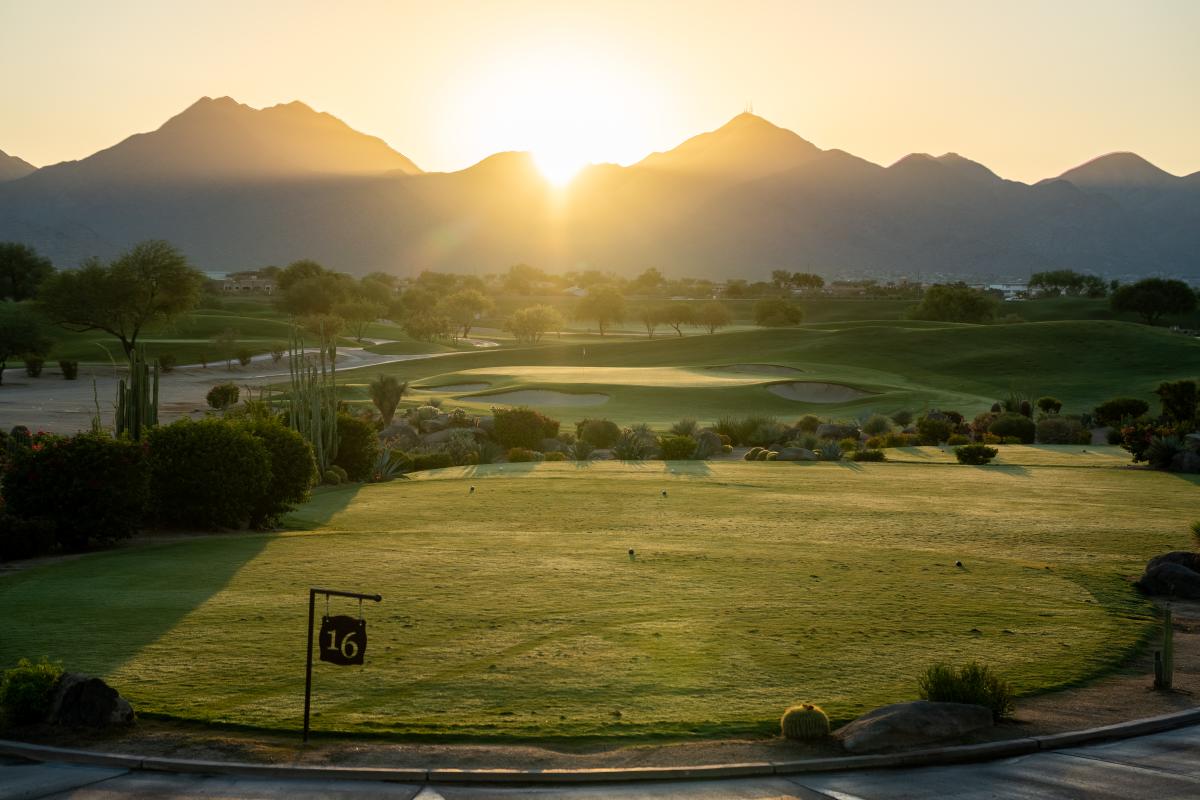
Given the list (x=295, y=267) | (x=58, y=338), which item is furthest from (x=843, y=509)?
(x=295, y=267)

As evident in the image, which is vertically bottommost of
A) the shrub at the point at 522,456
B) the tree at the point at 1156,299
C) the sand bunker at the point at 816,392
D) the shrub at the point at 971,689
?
the shrub at the point at 522,456

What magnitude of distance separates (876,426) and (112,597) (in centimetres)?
3975

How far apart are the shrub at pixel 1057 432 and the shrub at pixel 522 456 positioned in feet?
70.0

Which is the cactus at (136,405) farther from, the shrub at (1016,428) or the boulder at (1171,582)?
the shrub at (1016,428)

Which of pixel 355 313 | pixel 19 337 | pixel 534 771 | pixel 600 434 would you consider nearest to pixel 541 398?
pixel 600 434

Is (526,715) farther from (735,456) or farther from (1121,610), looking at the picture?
(735,456)

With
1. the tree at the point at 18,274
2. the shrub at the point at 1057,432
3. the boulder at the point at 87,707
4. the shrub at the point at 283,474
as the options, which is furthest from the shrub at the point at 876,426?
the tree at the point at 18,274

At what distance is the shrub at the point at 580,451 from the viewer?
1655 inches

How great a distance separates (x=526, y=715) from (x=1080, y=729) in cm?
537

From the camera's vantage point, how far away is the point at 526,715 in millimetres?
11727

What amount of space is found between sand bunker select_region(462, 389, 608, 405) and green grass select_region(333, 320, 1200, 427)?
0.59 meters

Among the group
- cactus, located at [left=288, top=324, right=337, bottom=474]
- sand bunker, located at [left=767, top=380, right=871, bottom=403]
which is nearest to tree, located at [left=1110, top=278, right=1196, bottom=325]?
sand bunker, located at [left=767, top=380, right=871, bottom=403]

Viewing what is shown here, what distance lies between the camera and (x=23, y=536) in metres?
20.5

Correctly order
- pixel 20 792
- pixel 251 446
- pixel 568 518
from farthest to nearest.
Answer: pixel 568 518 < pixel 251 446 < pixel 20 792
